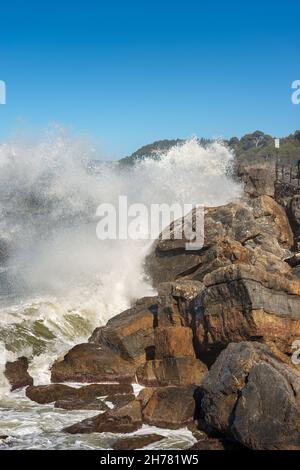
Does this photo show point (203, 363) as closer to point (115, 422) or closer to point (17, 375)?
point (115, 422)

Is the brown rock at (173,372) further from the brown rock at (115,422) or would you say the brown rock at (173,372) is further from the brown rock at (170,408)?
the brown rock at (115,422)

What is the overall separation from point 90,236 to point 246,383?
13.7 metres

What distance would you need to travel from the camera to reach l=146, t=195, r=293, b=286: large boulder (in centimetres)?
1530

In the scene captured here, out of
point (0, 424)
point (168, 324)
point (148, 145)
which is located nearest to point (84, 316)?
point (168, 324)

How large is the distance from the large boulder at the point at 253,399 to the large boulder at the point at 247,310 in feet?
4.80

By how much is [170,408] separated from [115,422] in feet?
3.28

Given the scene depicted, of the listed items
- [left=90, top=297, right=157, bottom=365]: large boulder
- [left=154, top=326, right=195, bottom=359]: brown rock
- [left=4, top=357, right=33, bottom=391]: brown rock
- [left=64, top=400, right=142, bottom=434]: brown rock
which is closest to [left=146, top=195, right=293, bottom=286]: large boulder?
[left=90, top=297, right=157, bottom=365]: large boulder

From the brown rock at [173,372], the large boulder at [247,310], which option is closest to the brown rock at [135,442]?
the brown rock at [173,372]

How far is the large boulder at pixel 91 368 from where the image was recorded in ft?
39.7

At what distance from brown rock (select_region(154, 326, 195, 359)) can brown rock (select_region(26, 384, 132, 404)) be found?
3.92ft

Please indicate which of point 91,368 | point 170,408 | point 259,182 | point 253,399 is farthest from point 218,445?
point 259,182

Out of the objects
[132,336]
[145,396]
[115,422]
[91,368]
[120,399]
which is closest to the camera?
[115,422]

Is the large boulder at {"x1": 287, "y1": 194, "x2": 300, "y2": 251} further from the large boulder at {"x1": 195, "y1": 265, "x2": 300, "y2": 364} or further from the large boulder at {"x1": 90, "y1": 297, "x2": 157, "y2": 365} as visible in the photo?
the large boulder at {"x1": 195, "y1": 265, "x2": 300, "y2": 364}

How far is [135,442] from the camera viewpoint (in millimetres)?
8570
